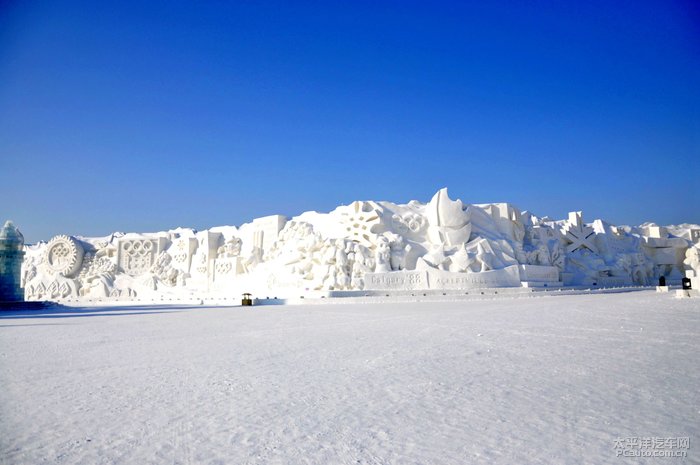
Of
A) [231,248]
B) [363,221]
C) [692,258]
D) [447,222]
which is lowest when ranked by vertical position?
[692,258]

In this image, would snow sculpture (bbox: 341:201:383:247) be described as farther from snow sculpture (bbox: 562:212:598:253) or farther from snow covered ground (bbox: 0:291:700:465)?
snow covered ground (bbox: 0:291:700:465)

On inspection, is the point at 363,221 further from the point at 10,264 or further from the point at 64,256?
the point at 64,256

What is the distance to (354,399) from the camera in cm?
401

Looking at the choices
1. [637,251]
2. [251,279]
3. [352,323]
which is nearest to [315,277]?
[251,279]

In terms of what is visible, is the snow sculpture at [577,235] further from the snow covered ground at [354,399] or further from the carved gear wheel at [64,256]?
the carved gear wheel at [64,256]

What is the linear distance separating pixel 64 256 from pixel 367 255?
22.8 m

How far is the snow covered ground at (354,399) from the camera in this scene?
2.94 m

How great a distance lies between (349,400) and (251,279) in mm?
24068

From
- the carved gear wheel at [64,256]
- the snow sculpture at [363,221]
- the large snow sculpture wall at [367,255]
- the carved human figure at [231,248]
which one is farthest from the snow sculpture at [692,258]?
the carved gear wheel at [64,256]

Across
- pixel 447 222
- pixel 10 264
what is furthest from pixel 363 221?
pixel 10 264

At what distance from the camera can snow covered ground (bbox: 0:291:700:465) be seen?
2941 millimetres

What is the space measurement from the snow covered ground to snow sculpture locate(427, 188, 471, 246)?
57.0 feet

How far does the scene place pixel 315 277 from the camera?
926 inches

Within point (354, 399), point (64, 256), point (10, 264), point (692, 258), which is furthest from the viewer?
point (692, 258)
